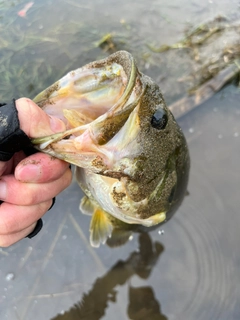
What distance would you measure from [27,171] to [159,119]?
23.6 inches

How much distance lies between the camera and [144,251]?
2.64 metres

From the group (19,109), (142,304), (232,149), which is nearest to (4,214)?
(19,109)

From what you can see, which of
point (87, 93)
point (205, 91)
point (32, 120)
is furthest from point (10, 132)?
point (205, 91)

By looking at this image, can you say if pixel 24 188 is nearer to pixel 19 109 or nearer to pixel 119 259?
pixel 19 109

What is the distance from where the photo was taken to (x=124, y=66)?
136 cm

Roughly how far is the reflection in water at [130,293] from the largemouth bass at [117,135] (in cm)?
98

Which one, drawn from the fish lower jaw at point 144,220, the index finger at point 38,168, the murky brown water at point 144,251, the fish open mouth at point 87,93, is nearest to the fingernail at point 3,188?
the index finger at point 38,168

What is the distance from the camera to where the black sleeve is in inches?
50.1

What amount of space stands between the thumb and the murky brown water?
4.98 ft

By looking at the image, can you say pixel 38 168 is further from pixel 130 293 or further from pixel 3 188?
pixel 130 293

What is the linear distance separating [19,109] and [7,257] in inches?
66.0

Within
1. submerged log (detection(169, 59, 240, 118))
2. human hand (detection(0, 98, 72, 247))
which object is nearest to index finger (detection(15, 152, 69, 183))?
human hand (detection(0, 98, 72, 247))

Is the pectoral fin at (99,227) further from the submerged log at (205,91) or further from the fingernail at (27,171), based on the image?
the submerged log at (205,91)

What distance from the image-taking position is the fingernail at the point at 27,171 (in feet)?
4.43
